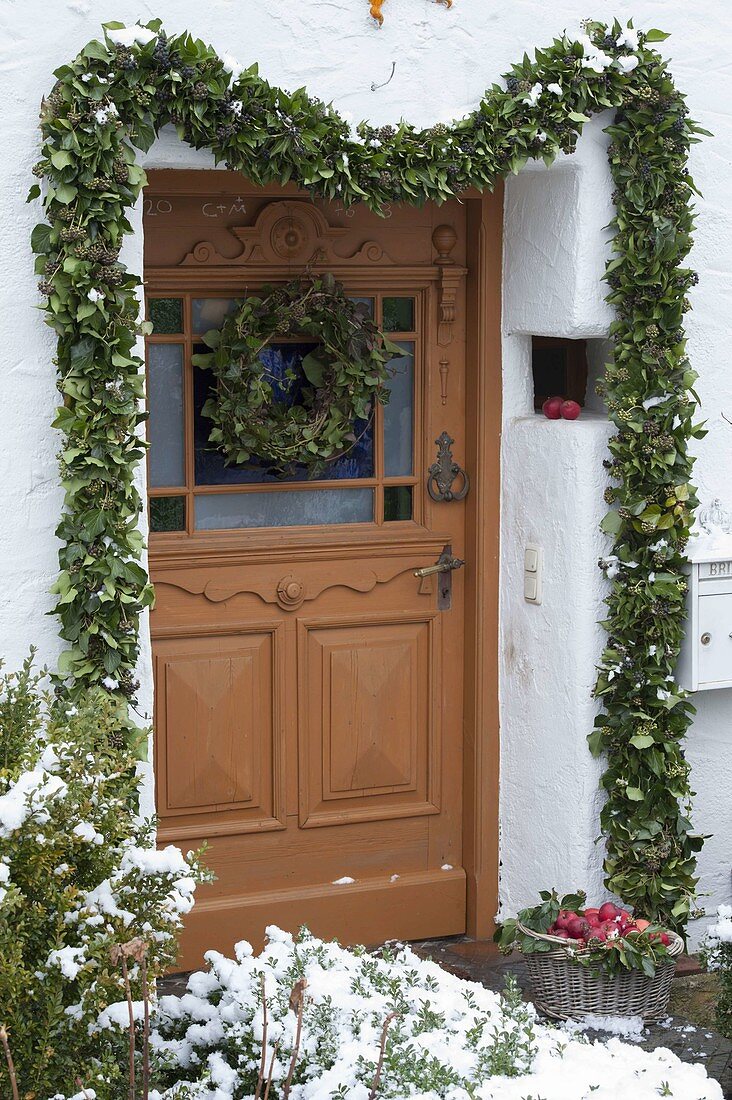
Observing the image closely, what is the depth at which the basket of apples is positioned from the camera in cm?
434

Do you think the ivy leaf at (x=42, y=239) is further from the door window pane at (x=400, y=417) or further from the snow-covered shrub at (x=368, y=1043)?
the snow-covered shrub at (x=368, y=1043)

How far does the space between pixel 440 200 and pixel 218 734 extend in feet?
5.87

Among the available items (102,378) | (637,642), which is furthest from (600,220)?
(102,378)

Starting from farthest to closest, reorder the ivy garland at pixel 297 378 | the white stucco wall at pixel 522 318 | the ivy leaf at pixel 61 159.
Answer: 1. the ivy garland at pixel 297 378
2. the white stucco wall at pixel 522 318
3. the ivy leaf at pixel 61 159

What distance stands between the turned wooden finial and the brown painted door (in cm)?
1

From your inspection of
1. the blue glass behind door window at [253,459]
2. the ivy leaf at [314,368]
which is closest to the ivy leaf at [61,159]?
the blue glass behind door window at [253,459]

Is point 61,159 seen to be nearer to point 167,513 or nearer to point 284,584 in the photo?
point 167,513

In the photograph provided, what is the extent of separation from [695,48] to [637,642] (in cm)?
188

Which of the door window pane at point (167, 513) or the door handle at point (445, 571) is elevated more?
the door window pane at point (167, 513)

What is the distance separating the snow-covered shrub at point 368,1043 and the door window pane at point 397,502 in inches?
72.2

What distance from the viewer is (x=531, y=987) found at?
4.55 meters

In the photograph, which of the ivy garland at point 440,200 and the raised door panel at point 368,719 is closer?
the ivy garland at point 440,200

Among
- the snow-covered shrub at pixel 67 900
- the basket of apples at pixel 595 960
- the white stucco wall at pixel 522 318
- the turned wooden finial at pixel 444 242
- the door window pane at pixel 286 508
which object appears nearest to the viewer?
the snow-covered shrub at pixel 67 900

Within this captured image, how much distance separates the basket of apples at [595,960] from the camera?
14.3 feet
